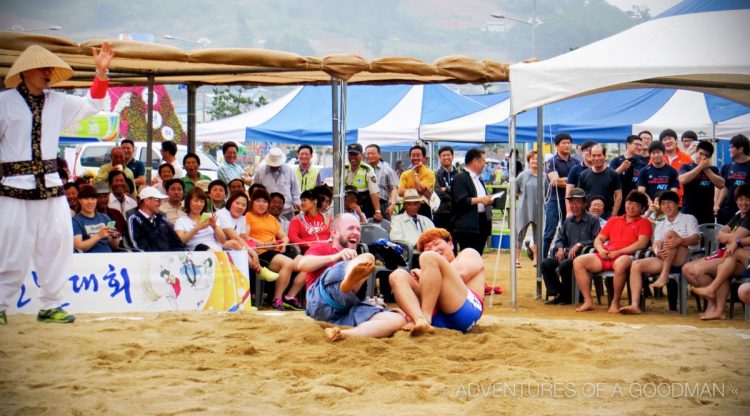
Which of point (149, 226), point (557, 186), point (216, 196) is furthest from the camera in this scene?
point (557, 186)

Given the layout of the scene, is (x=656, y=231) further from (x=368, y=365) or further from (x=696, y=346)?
(x=368, y=365)

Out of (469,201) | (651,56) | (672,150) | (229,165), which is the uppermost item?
(651,56)

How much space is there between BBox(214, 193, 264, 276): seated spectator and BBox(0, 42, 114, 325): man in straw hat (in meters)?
2.68

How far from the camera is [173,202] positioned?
10.0 metres

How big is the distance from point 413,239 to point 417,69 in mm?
2135

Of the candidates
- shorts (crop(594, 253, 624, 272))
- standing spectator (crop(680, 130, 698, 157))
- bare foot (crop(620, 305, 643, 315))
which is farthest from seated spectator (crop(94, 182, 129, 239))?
standing spectator (crop(680, 130, 698, 157))

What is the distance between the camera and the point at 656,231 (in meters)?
9.70

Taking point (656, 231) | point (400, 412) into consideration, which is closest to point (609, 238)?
point (656, 231)

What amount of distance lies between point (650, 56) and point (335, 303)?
4.25 meters

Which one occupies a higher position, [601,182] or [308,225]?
[601,182]

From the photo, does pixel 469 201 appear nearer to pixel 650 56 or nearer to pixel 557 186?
pixel 557 186

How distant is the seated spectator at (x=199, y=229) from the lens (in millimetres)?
9562

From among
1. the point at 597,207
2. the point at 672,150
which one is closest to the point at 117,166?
the point at 597,207

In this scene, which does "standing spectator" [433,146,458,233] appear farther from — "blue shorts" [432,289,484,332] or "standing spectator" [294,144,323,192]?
"blue shorts" [432,289,484,332]
